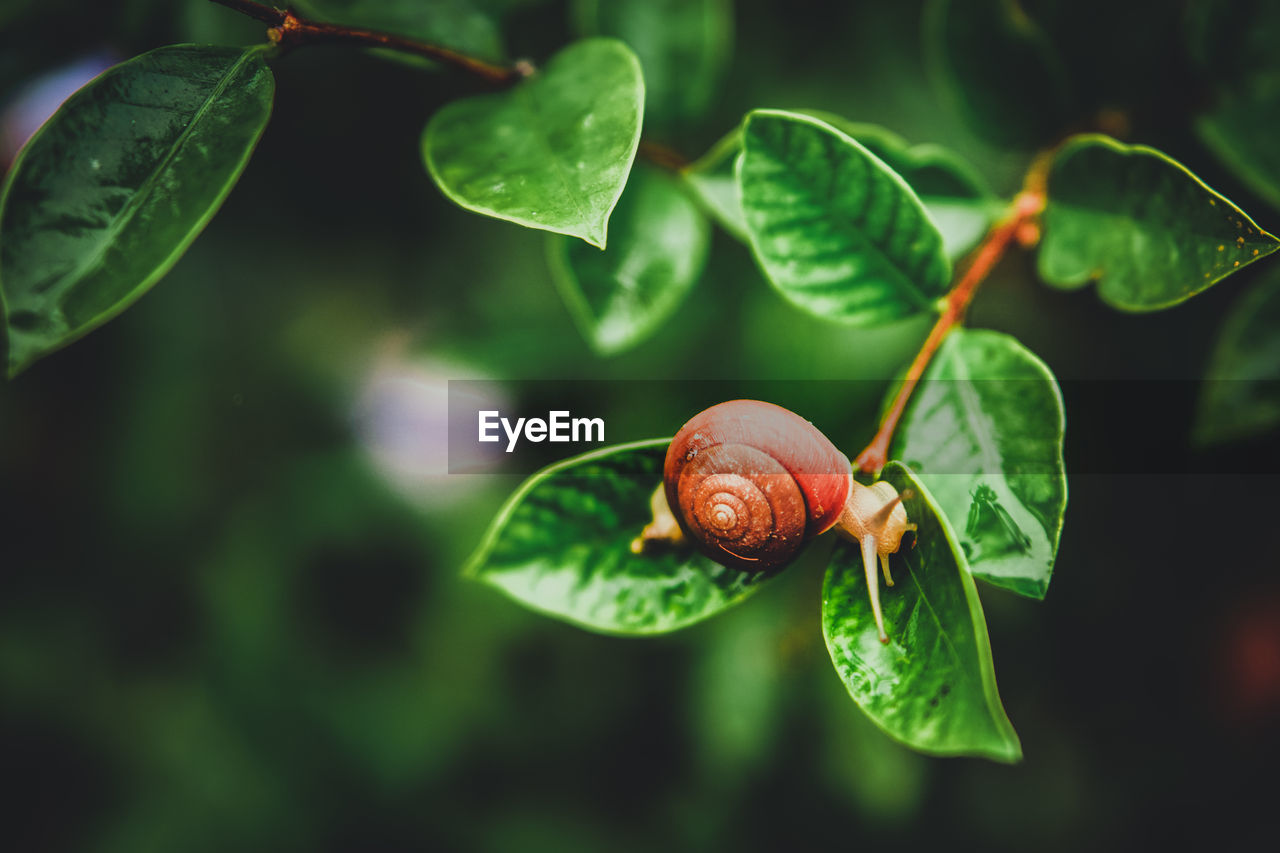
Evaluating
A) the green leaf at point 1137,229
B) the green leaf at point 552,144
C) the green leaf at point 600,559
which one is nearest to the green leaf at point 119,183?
the green leaf at point 552,144

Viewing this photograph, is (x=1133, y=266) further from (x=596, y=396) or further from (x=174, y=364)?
(x=174, y=364)

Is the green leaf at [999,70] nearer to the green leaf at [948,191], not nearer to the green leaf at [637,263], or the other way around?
the green leaf at [948,191]

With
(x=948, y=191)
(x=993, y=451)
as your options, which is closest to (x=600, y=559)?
(x=993, y=451)

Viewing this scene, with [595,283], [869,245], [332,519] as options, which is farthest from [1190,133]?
[332,519]

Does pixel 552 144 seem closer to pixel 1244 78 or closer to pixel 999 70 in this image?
pixel 999 70

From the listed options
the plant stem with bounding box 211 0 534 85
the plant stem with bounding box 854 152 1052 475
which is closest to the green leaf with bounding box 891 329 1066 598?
the plant stem with bounding box 854 152 1052 475

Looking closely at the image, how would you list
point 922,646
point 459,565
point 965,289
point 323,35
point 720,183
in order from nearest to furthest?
point 922,646 < point 323,35 < point 965,289 < point 720,183 < point 459,565
